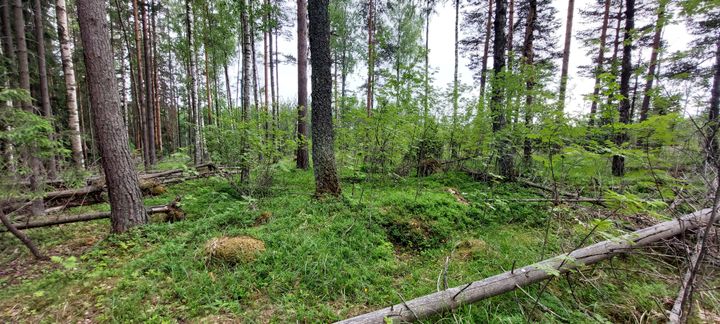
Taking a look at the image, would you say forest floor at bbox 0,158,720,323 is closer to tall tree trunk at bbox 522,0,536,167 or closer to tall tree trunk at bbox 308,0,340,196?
tall tree trunk at bbox 308,0,340,196

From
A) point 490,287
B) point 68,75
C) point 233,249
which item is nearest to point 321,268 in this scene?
point 233,249

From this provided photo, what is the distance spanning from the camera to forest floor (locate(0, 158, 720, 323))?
2.26 metres

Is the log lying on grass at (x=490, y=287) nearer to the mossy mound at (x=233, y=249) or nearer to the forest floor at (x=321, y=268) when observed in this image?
the forest floor at (x=321, y=268)

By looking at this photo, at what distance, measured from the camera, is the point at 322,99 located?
4.45 m

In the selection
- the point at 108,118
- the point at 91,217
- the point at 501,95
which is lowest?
the point at 91,217

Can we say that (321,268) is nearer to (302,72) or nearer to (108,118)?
(108,118)

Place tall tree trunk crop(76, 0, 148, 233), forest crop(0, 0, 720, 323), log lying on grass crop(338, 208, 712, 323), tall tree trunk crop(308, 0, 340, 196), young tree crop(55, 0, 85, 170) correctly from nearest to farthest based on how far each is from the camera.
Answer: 1. log lying on grass crop(338, 208, 712, 323)
2. forest crop(0, 0, 720, 323)
3. tall tree trunk crop(76, 0, 148, 233)
4. tall tree trunk crop(308, 0, 340, 196)
5. young tree crop(55, 0, 85, 170)

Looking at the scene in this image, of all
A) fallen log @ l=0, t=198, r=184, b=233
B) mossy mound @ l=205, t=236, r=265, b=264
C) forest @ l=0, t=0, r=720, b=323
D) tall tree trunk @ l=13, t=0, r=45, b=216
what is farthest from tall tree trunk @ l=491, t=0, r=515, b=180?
tall tree trunk @ l=13, t=0, r=45, b=216

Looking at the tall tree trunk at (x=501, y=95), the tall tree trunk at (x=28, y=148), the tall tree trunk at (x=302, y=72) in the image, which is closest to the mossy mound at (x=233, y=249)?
the tall tree trunk at (x=28, y=148)

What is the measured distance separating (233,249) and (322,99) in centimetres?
273

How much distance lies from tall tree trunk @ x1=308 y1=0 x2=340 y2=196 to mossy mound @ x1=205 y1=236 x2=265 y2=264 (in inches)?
68.7

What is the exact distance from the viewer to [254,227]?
365 cm

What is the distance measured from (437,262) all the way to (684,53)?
2837 millimetres

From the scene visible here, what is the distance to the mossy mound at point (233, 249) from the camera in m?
2.85
